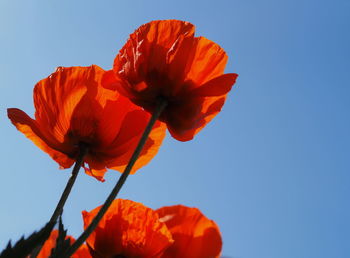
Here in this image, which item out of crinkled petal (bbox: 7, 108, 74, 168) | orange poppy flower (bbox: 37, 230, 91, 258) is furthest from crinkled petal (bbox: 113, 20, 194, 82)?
orange poppy flower (bbox: 37, 230, 91, 258)

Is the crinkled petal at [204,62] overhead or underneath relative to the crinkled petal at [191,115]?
overhead

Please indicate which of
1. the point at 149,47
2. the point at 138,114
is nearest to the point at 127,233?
the point at 138,114

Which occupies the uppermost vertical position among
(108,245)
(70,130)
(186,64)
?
(186,64)

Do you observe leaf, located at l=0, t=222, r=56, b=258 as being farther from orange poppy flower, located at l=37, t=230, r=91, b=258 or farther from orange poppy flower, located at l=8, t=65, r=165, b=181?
orange poppy flower, located at l=8, t=65, r=165, b=181

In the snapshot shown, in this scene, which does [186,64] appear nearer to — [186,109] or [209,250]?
[186,109]

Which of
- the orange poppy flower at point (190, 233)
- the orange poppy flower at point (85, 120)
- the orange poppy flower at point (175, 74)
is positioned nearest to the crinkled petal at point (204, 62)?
the orange poppy flower at point (175, 74)

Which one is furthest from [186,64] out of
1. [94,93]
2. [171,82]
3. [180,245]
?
[180,245]

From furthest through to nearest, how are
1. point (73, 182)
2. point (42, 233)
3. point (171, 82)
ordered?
point (171, 82) < point (73, 182) < point (42, 233)

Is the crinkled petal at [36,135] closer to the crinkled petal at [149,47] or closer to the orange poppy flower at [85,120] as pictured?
the orange poppy flower at [85,120]
